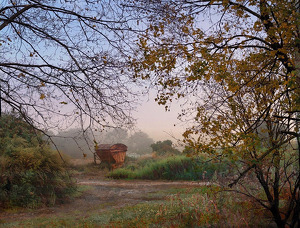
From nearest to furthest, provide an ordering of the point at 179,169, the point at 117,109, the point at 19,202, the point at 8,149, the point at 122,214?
the point at 117,109
the point at 122,214
the point at 19,202
the point at 8,149
the point at 179,169

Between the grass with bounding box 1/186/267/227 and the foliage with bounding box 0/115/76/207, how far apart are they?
5.39ft

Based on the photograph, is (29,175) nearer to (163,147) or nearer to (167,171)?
(167,171)

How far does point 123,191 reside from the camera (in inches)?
402

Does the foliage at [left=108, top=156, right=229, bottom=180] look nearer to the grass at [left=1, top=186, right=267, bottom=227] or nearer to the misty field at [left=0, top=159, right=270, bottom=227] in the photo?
the misty field at [left=0, top=159, right=270, bottom=227]

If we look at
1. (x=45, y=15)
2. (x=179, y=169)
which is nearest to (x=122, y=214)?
(x=45, y=15)

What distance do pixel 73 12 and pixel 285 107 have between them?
4.18 metres

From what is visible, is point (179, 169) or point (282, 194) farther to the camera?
point (179, 169)

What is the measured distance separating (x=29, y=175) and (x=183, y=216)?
490 centimetres

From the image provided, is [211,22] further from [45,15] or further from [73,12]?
[45,15]

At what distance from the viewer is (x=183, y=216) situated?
5.57m

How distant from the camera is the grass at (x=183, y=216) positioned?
5.00 meters

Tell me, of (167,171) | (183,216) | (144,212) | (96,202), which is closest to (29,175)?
(96,202)

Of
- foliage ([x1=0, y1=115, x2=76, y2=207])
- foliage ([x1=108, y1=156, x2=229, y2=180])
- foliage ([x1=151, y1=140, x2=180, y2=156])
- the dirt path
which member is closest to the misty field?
the dirt path

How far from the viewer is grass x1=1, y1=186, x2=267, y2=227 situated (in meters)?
5.00
